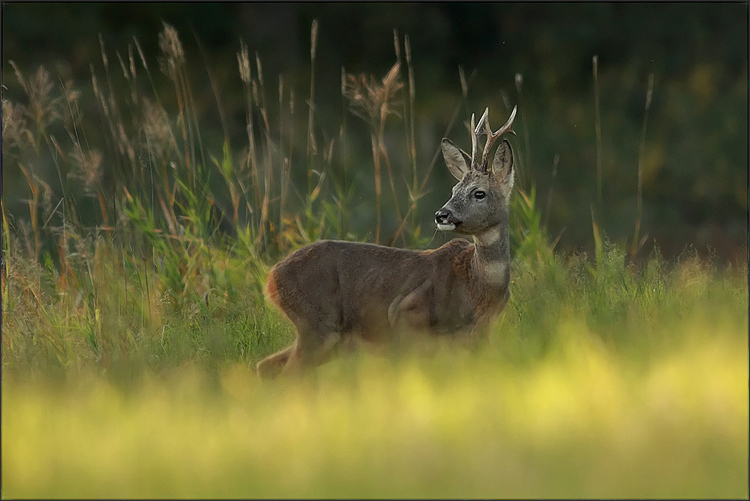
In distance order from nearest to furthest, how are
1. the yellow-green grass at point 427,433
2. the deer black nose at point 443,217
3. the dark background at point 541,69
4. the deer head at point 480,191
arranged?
the yellow-green grass at point 427,433
the deer black nose at point 443,217
the deer head at point 480,191
the dark background at point 541,69

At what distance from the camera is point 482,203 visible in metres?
5.34

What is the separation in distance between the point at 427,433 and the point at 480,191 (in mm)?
2060

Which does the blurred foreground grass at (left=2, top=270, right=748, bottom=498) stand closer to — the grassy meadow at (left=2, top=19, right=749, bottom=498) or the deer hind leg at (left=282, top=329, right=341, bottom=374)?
the grassy meadow at (left=2, top=19, right=749, bottom=498)

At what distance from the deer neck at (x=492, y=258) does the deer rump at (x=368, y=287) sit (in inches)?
2.9

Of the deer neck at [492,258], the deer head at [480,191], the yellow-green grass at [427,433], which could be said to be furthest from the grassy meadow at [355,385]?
the deer head at [480,191]

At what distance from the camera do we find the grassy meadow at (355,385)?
10.7 feet

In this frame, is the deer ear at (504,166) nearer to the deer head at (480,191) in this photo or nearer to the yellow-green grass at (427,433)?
the deer head at (480,191)

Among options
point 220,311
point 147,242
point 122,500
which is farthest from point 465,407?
point 147,242

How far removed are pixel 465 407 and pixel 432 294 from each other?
5.45 feet

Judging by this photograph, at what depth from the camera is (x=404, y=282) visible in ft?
17.7

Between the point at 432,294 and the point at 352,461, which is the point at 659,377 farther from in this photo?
the point at 432,294

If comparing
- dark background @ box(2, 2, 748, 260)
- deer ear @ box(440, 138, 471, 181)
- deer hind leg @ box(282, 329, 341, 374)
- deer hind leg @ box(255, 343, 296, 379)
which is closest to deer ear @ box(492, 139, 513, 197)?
deer ear @ box(440, 138, 471, 181)

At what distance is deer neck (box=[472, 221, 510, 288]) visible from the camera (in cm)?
534

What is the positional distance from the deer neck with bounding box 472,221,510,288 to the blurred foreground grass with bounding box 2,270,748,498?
36.5 inches
